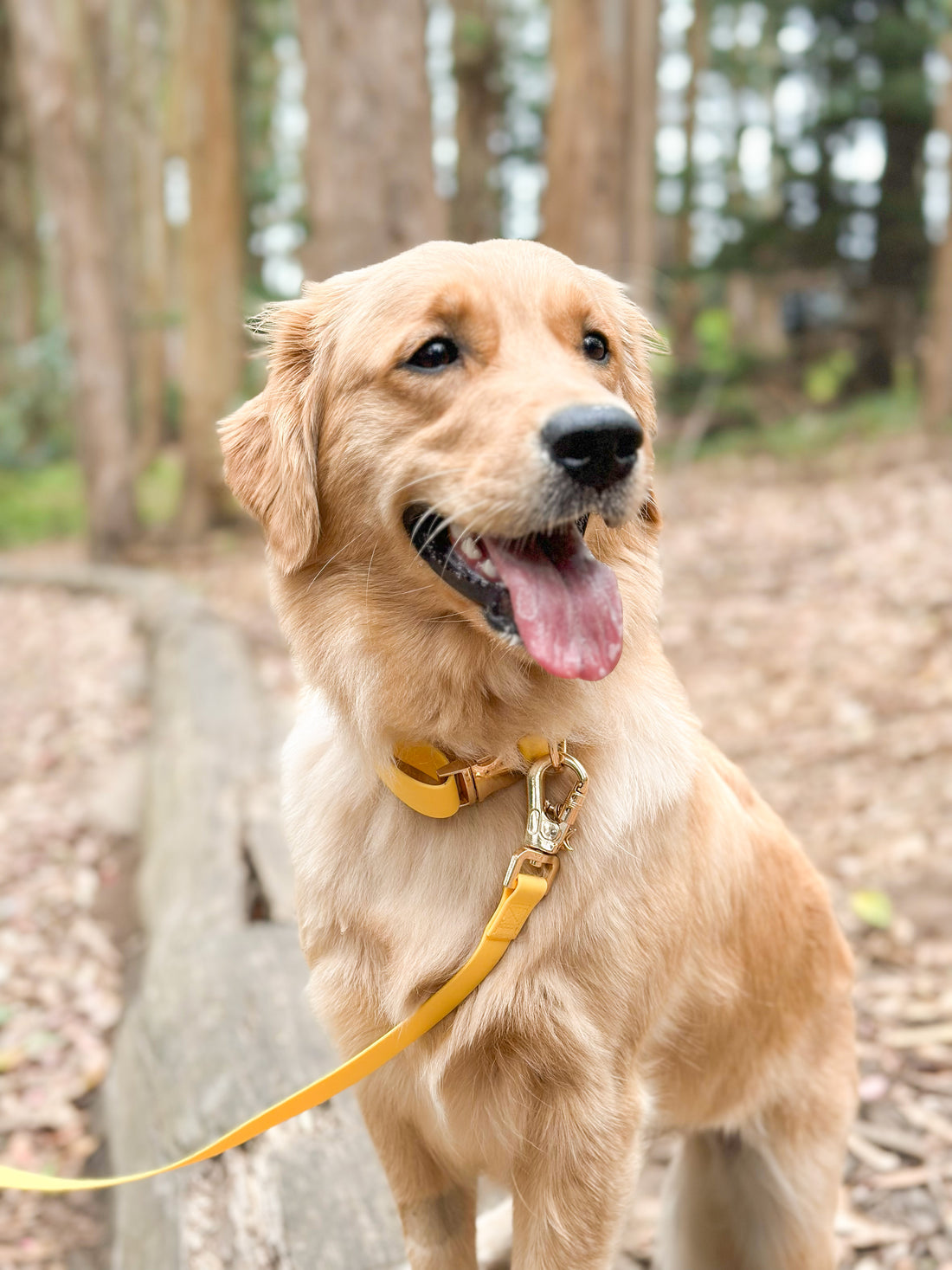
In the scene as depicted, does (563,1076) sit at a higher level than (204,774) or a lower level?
higher

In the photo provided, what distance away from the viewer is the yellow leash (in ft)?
6.26

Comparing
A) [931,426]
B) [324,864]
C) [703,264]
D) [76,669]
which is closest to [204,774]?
[324,864]

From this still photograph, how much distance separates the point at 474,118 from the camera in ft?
52.4

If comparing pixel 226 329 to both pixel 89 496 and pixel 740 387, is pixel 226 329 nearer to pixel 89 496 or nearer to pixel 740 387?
pixel 89 496

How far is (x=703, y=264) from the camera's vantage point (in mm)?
15375

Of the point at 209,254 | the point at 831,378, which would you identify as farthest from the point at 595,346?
the point at 831,378

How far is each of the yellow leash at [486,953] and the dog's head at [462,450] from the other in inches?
9.7

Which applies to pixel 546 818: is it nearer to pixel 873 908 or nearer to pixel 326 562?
pixel 326 562

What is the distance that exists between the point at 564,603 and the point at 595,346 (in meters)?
0.67

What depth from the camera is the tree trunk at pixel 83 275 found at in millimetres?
11992

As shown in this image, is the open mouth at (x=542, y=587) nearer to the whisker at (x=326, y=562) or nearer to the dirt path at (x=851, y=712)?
the whisker at (x=326, y=562)

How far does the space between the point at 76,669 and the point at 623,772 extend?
8.03 m

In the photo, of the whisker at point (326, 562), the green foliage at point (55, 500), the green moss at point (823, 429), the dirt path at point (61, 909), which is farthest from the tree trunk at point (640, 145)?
the whisker at point (326, 562)

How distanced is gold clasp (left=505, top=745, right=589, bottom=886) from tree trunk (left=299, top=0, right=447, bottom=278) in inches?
194
